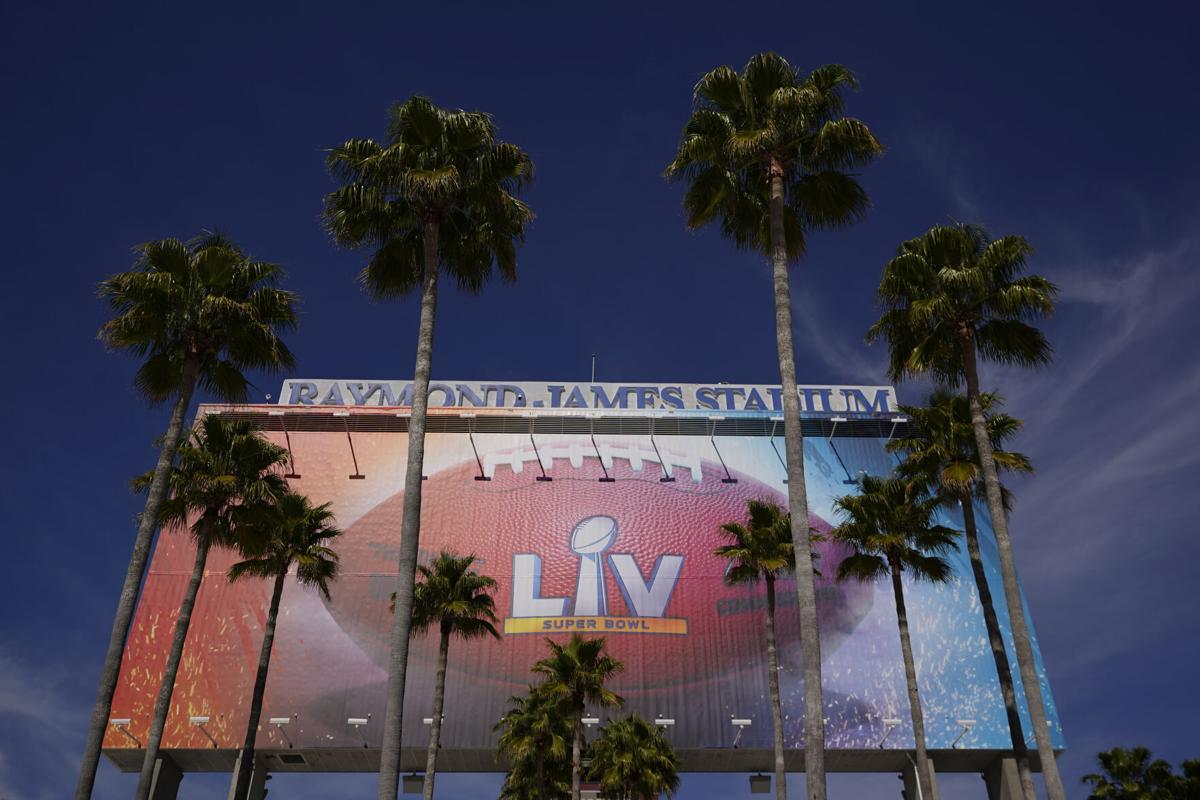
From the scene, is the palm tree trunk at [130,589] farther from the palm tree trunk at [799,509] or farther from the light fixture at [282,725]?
the light fixture at [282,725]

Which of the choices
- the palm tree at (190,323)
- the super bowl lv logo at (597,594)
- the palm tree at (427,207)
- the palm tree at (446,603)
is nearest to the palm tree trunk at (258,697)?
the palm tree at (446,603)

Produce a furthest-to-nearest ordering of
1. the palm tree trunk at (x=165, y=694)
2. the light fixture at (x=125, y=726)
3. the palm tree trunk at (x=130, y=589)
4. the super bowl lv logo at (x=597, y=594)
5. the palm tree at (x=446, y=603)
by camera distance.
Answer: the super bowl lv logo at (x=597, y=594)
the light fixture at (x=125, y=726)
the palm tree at (x=446, y=603)
the palm tree trunk at (x=165, y=694)
the palm tree trunk at (x=130, y=589)

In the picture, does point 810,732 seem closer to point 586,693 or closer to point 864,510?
point 864,510

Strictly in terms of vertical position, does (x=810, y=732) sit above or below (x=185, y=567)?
below

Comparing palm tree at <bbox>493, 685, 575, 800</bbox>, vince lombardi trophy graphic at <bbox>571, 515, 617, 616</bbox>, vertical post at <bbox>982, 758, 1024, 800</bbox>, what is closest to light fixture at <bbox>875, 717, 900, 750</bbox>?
vertical post at <bbox>982, 758, 1024, 800</bbox>

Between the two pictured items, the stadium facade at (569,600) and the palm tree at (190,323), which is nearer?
the palm tree at (190,323)

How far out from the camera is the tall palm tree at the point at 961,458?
31406mm

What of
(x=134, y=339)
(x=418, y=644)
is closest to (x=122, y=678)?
(x=418, y=644)

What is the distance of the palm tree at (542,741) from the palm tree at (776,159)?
2000cm

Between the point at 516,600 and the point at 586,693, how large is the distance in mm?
20230

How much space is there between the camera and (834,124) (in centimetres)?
2203

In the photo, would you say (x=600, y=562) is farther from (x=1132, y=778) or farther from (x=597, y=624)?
(x=1132, y=778)

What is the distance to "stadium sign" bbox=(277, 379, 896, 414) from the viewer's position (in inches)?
2744

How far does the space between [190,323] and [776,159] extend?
49.1 feet
